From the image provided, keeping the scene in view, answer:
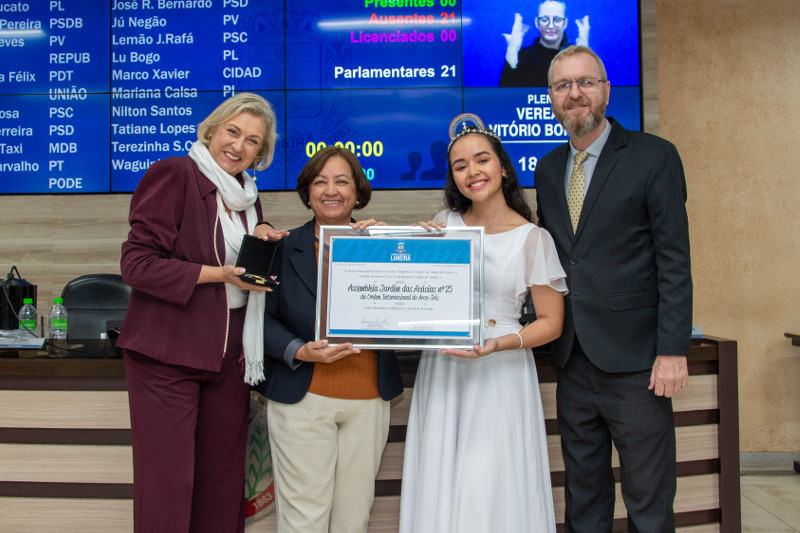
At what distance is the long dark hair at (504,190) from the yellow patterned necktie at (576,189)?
5.3 inches

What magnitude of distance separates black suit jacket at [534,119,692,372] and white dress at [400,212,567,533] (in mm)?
117

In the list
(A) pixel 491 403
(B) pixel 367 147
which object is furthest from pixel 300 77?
(A) pixel 491 403

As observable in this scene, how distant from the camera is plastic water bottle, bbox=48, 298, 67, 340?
3068mm

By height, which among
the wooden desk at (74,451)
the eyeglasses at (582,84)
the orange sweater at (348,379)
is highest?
the eyeglasses at (582,84)

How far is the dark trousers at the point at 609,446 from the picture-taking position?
5.78 ft

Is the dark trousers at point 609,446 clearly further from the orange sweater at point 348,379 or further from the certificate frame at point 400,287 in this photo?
the orange sweater at point 348,379

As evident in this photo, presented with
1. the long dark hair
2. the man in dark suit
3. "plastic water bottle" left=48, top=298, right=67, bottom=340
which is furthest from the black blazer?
"plastic water bottle" left=48, top=298, right=67, bottom=340

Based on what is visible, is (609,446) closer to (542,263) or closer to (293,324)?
(542,263)

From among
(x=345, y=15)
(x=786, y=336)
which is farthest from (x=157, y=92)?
(x=786, y=336)

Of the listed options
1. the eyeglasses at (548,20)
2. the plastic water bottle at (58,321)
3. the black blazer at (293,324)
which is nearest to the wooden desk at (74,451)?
the black blazer at (293,324)

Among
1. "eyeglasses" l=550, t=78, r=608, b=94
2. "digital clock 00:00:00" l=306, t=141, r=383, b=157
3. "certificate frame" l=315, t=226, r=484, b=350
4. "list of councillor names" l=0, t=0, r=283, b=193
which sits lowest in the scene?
"certificate frame" l=315, t=226, r=484, b=350

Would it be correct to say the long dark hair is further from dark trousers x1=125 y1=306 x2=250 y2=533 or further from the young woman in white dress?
dark trousers x1=125 y1=306 x2=250 y2=533

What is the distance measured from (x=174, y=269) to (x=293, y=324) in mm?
380

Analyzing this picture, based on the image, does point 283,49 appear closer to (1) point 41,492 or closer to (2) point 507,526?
(1) point 41,492
